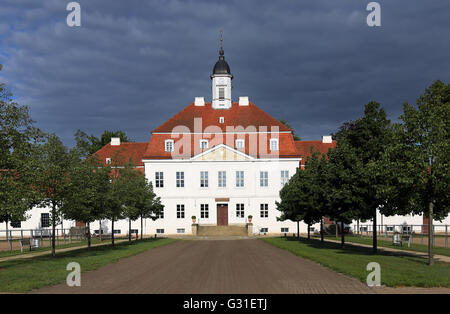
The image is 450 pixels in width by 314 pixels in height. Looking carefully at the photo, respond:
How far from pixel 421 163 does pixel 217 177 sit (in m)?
38.7

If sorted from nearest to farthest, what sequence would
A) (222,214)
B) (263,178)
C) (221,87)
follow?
(222,214), (263,178), (221,87)

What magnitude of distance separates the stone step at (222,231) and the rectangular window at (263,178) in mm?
6104

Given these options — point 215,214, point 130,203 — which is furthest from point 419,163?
point 215,214

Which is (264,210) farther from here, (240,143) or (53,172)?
(53,172)

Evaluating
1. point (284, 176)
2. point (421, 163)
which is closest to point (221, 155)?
point (284, 176)

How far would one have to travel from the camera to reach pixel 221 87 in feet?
207

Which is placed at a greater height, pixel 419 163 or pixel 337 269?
pixel 419 163

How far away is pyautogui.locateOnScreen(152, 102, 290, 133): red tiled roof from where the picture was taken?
2282 inches

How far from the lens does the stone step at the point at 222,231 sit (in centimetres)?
5188

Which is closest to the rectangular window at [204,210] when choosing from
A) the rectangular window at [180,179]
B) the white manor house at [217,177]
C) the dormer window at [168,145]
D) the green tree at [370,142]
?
the white manor house at [217,177]

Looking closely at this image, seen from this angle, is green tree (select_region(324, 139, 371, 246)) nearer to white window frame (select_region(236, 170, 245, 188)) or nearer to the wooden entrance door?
white window frame (select_region(236, 170, 245, 188))
